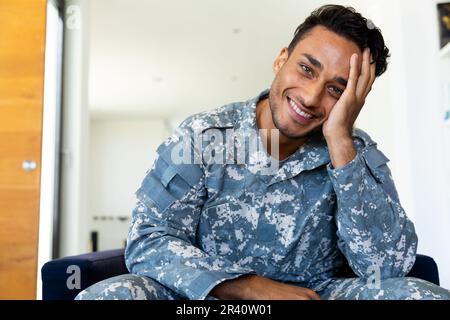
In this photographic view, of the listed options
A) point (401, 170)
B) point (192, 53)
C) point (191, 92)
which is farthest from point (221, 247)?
point (191, 92)

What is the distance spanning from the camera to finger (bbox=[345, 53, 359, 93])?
0.78 m

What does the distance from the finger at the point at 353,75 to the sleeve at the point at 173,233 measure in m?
0.31

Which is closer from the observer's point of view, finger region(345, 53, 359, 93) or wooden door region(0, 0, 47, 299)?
finger region(345, 53, 359, 93)

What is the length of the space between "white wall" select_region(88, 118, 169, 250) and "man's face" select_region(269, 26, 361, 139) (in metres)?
4.68

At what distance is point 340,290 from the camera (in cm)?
79

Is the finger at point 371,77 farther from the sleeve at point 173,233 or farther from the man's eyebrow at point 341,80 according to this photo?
the sleeve at point 173,233

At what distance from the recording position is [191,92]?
4.25 meters

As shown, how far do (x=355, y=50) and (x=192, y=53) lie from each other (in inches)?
95.0

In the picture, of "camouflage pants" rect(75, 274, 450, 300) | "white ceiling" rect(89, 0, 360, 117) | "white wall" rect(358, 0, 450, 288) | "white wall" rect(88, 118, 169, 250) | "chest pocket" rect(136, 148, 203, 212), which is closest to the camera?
"camouflage pants" rect(75, 274, 450, 300)

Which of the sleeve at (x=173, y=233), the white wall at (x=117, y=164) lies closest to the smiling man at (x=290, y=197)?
the sleeve at (x=173, y=233)

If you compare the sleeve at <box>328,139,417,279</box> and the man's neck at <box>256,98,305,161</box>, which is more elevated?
the man's neck at <box>256,98,305,161</box>

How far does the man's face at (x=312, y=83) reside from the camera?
2.61ft

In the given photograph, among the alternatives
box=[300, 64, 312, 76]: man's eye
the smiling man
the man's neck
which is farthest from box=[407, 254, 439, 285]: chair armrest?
box=[300, 64, 312, 76]: man's eye

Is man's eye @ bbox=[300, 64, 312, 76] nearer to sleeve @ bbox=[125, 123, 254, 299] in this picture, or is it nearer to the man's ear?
the man's ear
